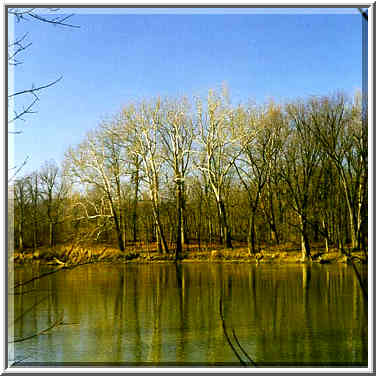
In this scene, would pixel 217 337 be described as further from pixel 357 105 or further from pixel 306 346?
pixel 357 105

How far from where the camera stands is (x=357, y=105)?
4.08m

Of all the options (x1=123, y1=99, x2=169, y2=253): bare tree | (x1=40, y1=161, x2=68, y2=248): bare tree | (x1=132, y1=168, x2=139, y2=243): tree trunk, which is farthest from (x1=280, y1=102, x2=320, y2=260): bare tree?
(x1=40, y1=161, x2=68, y2=248): bare tree

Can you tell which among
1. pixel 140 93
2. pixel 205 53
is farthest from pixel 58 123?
pixel 205 53

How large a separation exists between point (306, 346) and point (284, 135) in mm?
1989

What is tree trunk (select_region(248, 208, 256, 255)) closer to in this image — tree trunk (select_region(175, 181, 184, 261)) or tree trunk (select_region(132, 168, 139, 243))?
tree trunk (select_region(175, 181, 184, 261))

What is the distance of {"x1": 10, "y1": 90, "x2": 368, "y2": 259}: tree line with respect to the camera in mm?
4543

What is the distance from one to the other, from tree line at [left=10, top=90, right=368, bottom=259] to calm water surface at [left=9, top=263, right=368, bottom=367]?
1.01 ft

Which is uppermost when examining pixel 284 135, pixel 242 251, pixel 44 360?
pixel 284 135

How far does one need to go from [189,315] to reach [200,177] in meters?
1.35

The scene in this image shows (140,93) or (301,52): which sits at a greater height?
(301,52)

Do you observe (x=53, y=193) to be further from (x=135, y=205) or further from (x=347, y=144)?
(x=347, y=144)

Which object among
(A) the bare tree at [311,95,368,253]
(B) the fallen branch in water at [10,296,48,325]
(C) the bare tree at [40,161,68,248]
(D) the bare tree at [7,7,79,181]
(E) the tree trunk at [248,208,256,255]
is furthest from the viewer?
(E) the tree trunk at [248,208,256,255]

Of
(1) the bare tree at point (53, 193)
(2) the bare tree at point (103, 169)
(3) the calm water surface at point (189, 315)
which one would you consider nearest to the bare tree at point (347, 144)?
(3) the calm water surface at point (189, 315)

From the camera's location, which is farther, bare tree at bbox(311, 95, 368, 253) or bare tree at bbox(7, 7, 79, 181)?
bare tree at bbox(311, 95, 368, 253)
